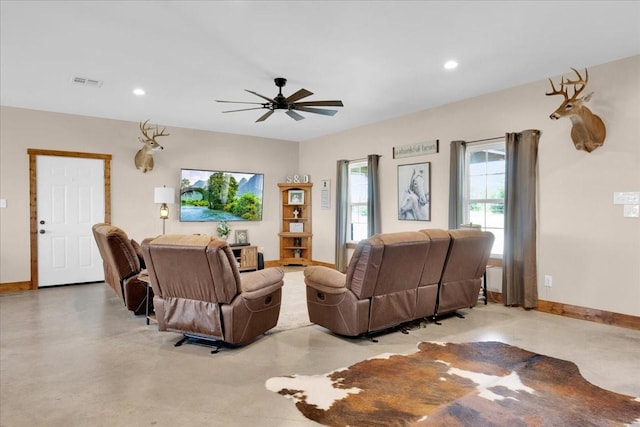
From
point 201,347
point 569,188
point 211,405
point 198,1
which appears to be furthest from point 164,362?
point 569,188

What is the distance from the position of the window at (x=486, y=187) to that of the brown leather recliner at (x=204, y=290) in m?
3.37

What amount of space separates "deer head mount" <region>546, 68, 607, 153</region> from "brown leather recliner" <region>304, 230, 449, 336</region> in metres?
1.90

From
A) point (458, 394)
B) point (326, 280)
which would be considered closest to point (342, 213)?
point (326, 280)

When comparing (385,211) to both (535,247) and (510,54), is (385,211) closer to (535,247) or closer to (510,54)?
(535,247)

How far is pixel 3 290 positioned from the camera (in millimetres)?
5684

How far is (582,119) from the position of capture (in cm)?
404

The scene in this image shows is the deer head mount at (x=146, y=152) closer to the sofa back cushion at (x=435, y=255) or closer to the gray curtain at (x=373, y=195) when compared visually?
the gray curtain at (x=373, y=195)

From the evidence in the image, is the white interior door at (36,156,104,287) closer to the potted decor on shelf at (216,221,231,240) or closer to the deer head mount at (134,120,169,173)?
the deer head mount at (134,120,169,173)

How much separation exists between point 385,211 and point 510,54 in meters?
3.32

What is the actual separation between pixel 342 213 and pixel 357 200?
416 mm

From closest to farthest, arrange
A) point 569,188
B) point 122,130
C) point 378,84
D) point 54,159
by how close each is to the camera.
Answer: point 569,188 < point 378,84 < point 54,159 < point 122,130

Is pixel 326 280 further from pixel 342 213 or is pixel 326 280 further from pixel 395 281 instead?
pixel 342 213

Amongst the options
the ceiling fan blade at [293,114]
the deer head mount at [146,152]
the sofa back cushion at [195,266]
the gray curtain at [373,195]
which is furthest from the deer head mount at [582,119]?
the deer head mount at [146,152]

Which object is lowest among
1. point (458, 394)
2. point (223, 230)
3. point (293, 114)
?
point (458, 394)
